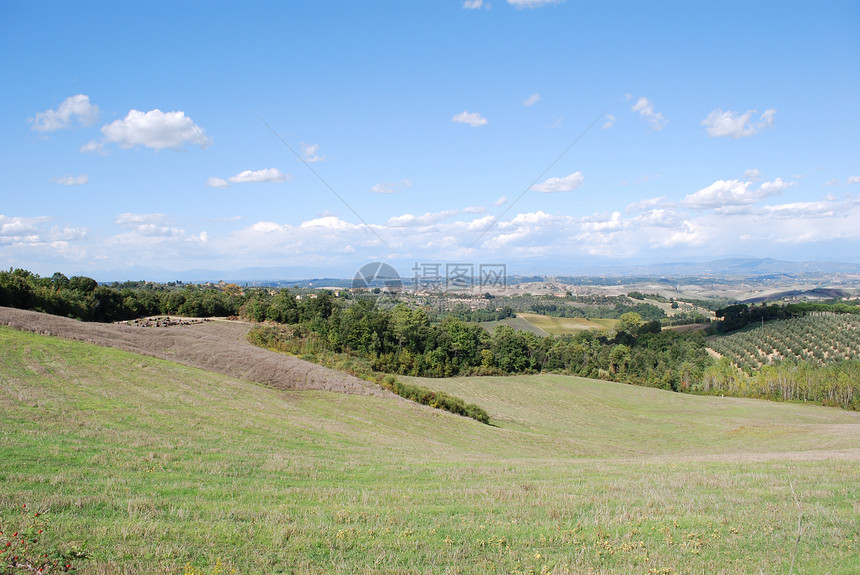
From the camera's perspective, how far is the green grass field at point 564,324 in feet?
414

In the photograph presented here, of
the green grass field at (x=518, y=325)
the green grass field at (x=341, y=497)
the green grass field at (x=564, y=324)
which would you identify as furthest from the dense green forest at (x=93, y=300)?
the green grass field at (x=564, y=324)

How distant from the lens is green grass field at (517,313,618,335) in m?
126

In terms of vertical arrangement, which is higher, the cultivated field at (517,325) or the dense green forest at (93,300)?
the dense green forest at (93,300)

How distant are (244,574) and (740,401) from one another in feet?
255

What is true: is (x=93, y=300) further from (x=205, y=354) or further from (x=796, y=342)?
(x=796, y=342)

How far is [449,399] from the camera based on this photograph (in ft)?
138

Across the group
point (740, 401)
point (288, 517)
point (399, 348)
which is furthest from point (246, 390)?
point (740, 401)

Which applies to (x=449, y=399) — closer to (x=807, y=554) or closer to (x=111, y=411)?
(x=111, y=411)

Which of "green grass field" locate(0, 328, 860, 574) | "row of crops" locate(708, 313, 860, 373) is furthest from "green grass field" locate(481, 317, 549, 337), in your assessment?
"green grass field" locate(0, 328, 860, 574)

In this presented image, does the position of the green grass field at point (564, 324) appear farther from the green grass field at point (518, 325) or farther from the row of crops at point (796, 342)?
the row of crops at point (796, 342)

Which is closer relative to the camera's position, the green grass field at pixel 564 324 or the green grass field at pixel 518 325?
the green grass field at pixel 518 325

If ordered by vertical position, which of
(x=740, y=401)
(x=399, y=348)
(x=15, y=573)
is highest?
(x=15, y=573)

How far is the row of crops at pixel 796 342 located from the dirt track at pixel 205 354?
3061 inches

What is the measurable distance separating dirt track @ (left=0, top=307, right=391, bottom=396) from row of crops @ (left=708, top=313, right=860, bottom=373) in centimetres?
7776
